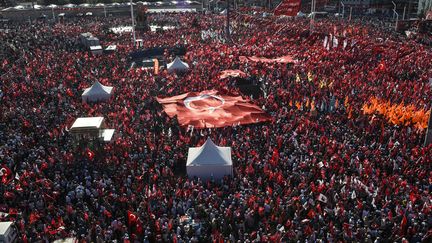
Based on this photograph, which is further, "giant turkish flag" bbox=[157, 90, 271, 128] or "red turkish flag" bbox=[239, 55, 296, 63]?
"red turkish flag" bbox=[239, 55, 296, 63]

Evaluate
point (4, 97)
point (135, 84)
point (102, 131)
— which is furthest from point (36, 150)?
point (135, 84)

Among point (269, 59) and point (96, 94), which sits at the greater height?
point (269, 59)

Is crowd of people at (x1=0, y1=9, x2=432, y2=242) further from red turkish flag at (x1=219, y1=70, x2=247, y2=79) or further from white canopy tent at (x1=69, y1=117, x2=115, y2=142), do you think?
red turkish flag at (x1=219, y1=70, x2=247, y2=79)

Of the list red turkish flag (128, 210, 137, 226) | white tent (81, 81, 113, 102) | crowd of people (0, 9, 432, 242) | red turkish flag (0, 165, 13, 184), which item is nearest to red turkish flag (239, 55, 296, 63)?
crowd of people (0, 9, 432, 242)

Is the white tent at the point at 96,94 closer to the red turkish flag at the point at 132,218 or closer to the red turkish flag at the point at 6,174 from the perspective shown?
the red turkish flag at the point at 6,174

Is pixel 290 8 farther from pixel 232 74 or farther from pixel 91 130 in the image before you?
pixel 91 130

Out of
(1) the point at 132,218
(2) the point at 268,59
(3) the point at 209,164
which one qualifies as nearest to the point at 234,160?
(3) the point at 209,164
